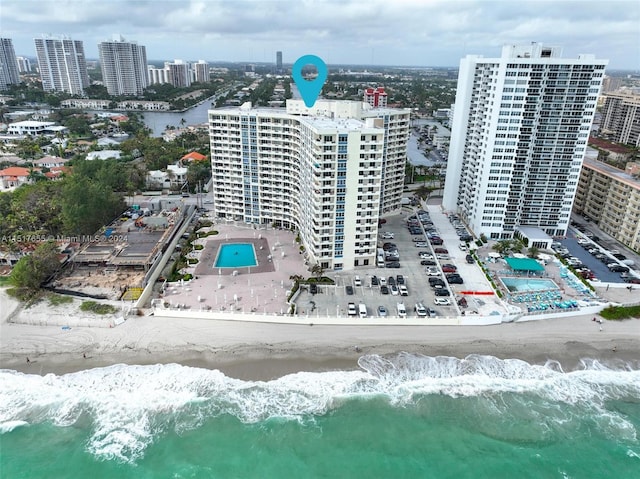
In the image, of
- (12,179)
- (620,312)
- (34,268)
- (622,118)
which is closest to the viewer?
(620,312)

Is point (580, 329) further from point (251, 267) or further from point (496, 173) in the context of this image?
point (251, 267)

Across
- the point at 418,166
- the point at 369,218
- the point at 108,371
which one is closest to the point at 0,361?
the point at 108,371

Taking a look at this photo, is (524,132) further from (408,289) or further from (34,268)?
(34,268)

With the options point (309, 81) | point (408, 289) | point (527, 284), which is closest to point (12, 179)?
→ point (309, 81)

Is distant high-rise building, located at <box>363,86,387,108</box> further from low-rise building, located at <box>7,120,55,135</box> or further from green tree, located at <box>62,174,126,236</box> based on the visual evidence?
low-rise building, located at <box>7,120,55,135</box>

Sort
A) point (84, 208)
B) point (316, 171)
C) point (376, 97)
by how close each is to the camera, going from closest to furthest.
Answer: point (316, 171)
point (84, 208)
point (376, 97)

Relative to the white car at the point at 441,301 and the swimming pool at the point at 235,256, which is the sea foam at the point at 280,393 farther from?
the swimming pool at the point at 235,256
